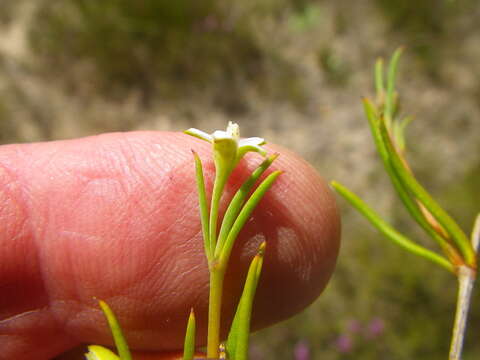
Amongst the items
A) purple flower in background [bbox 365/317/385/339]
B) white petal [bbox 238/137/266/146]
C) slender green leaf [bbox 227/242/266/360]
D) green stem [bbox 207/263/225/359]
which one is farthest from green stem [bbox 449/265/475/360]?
purple flower in background [bbox 365/317/385/339]

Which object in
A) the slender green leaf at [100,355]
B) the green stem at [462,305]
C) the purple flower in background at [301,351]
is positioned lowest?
the purple flower in background at [301,351]

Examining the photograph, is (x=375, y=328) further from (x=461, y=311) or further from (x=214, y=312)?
(x=214, y=312)

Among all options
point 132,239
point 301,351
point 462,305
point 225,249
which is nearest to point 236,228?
point 225,249

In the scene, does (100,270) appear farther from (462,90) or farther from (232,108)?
(462,90)

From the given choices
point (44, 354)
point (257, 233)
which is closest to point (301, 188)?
point (257, 233)

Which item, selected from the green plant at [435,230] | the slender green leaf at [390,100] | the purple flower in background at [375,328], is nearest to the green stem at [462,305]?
the green plant at [435,230]

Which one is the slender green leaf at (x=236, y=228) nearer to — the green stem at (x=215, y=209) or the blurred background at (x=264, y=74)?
the green stem at (x=215, y=209)

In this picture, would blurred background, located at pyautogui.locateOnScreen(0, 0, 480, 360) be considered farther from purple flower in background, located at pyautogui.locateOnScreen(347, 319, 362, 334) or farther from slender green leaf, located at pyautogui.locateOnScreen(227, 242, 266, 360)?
slender green leaf, located at pyautogui.locateOnScreen(227, 242, 266, 360)
